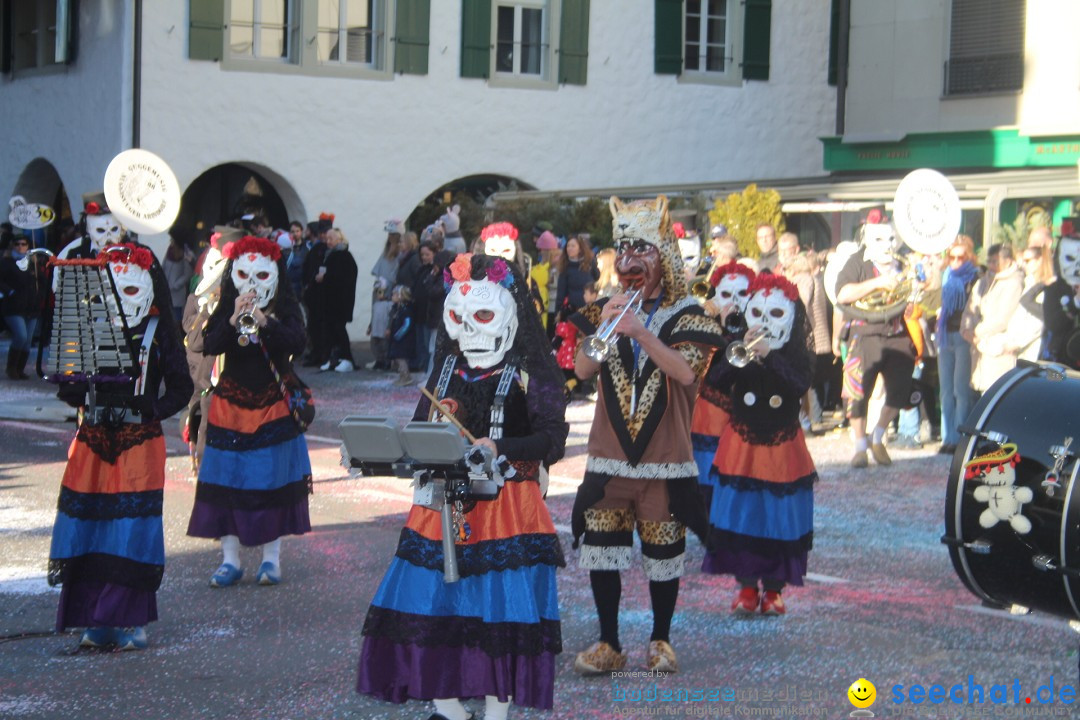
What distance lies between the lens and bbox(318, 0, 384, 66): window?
21.8 m

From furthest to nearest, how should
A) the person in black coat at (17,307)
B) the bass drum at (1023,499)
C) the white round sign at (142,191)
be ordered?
the person in black coat at (17,307) → the white round sign at (142,191) → the bass drum at (1023,499)

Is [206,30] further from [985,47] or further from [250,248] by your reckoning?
[250,248]

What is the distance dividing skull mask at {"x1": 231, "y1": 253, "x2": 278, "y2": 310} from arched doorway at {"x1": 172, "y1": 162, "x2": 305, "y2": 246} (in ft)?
47.8

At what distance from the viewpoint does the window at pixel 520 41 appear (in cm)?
2308

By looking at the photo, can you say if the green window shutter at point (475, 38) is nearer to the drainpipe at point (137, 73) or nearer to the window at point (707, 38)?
the window at point (707, 38)

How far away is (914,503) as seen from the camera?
10.5 metres

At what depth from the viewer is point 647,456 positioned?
20.6 feet

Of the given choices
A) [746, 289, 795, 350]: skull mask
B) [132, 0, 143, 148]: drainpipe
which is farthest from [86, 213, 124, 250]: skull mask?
[132, 0, 143, 148]: drainpipe

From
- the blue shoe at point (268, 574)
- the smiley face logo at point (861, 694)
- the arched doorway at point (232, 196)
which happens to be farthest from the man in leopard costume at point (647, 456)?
the arched doorway at point (232, 196)

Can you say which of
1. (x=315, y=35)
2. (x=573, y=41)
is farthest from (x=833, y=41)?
(x=315, y=35)

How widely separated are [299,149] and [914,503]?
13464 millimetres

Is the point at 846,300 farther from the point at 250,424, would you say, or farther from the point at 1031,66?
the point at 1031,66

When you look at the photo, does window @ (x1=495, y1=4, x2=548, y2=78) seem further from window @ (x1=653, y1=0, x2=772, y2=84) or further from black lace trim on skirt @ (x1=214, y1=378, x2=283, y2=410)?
black lace trim on skirt @ (x1=214, y1=378, x2=283, y2=410)

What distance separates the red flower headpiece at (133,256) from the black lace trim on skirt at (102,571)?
1252 millimetres
